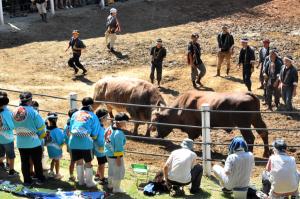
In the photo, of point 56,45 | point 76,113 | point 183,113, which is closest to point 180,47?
point 56,45

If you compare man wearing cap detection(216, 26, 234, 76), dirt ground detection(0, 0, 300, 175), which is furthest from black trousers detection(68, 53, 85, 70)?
man wearing cap detection(216, 26, 234, 76)

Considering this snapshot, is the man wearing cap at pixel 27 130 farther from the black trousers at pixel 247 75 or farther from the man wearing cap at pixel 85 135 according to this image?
the black trousers at pixel 247 75

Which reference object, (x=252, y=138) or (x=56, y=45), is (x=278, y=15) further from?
(x=252, y=138)

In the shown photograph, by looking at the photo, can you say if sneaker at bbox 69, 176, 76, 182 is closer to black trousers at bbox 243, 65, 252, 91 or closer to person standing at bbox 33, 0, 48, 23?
black trousers at bbox 243, 65, 252, 91

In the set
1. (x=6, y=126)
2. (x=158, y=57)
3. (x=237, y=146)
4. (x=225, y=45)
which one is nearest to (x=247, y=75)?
(x=225, y=45)

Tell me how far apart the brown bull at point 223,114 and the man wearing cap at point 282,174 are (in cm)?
449

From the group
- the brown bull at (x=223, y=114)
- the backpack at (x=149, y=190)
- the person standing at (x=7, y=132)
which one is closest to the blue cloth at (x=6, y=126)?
the person standing at (x=7, y=132)

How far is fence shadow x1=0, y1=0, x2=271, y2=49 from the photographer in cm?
2545

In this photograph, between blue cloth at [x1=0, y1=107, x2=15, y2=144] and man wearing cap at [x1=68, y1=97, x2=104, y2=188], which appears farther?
blue cloth at [x1=0, y1=107, x2=15, y2=144]

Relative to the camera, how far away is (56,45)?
2439cm

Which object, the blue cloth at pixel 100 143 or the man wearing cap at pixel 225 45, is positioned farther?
the man wearing cap at pixel 225 45

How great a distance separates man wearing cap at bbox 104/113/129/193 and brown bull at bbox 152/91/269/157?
16.1ft

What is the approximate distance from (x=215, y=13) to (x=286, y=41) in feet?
16.8

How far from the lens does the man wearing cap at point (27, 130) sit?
420 inches
